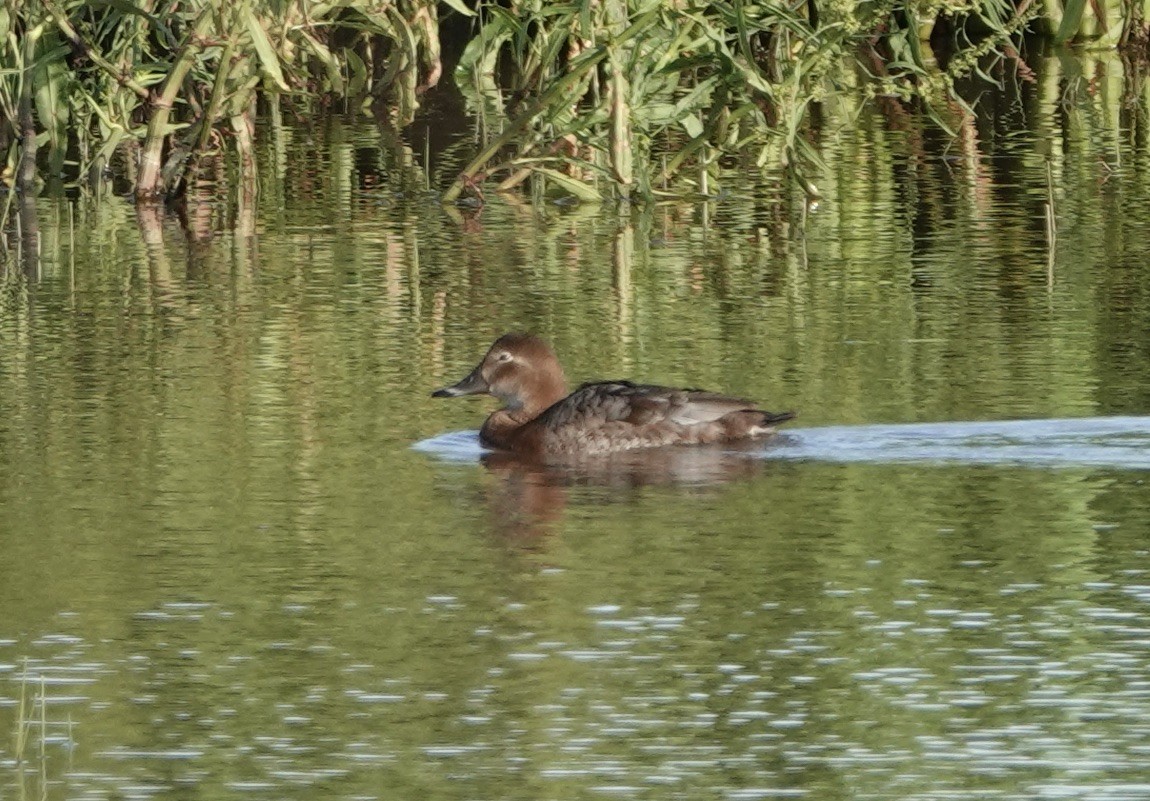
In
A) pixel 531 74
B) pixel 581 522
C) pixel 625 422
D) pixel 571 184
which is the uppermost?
pixel 531 74

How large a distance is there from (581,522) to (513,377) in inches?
75.7

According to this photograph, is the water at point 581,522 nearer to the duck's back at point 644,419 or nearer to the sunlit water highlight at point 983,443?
the sunlit water highlight at point 983,443

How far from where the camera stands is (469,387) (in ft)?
35.8

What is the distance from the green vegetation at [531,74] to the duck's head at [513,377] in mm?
3508

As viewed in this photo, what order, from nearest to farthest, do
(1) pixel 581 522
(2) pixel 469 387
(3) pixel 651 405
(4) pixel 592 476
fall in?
(1) pixel 581 522
(4) pixel 592 476
(3) pixel 651 405
(2) pixel 469 387

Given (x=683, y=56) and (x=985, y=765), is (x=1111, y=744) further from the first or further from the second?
(x=683, y=56)

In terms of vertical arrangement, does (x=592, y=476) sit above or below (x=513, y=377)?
below

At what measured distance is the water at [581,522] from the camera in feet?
21.6

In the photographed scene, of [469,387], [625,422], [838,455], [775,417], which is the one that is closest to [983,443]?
[838,455]

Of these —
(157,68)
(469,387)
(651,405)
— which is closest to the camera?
(651,405)

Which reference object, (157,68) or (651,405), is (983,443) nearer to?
(651,405)

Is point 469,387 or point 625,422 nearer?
point 625,422

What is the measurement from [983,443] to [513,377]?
1985mm

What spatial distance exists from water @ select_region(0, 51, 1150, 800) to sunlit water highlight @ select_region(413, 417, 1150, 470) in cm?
2
